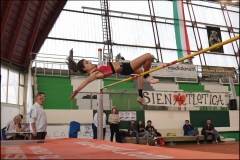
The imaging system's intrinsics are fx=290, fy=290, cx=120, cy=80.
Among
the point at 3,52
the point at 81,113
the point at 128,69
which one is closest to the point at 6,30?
the point at 3,52

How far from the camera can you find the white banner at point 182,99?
9.09 metres

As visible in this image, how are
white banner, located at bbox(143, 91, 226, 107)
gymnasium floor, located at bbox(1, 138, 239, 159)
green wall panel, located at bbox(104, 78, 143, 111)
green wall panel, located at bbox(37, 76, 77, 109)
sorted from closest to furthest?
gymnasium floor, located at bbox(1, 138, 239, 159) → white banner, located at bbox(143, 91, 226, 107) → green wall panel, located at bbox(37, 76, 77, 109) → green wall panel, located at bbox(104, 78, 143, 111)

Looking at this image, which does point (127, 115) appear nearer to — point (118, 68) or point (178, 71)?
point (178, 71)

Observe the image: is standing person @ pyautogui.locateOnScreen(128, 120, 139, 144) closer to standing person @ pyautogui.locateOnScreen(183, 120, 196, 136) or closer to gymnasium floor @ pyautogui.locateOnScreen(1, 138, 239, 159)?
standing person @ pyautogui.locateOnScreen(183, 120, 196, 136)

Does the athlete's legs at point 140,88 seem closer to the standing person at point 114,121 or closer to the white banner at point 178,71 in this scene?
the standing person at point 114,121

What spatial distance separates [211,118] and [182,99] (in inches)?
79.2

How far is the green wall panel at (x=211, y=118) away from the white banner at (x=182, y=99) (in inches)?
36.6

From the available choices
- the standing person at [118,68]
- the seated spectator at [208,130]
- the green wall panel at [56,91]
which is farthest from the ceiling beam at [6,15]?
the seated spectator at [208,130]

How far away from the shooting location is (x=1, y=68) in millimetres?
10156

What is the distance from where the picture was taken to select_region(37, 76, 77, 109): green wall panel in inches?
377

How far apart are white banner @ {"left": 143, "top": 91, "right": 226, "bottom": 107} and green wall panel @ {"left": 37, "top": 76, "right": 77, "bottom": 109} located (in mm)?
2648

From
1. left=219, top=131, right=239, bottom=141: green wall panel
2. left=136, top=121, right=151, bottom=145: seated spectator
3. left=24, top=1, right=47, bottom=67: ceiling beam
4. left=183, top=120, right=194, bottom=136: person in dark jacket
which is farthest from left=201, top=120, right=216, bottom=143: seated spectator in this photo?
left=24, top=1, right=47, bottom=67: ceiling beam

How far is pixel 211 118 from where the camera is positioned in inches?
424

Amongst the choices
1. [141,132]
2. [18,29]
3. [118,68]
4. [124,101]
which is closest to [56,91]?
[124,101]
